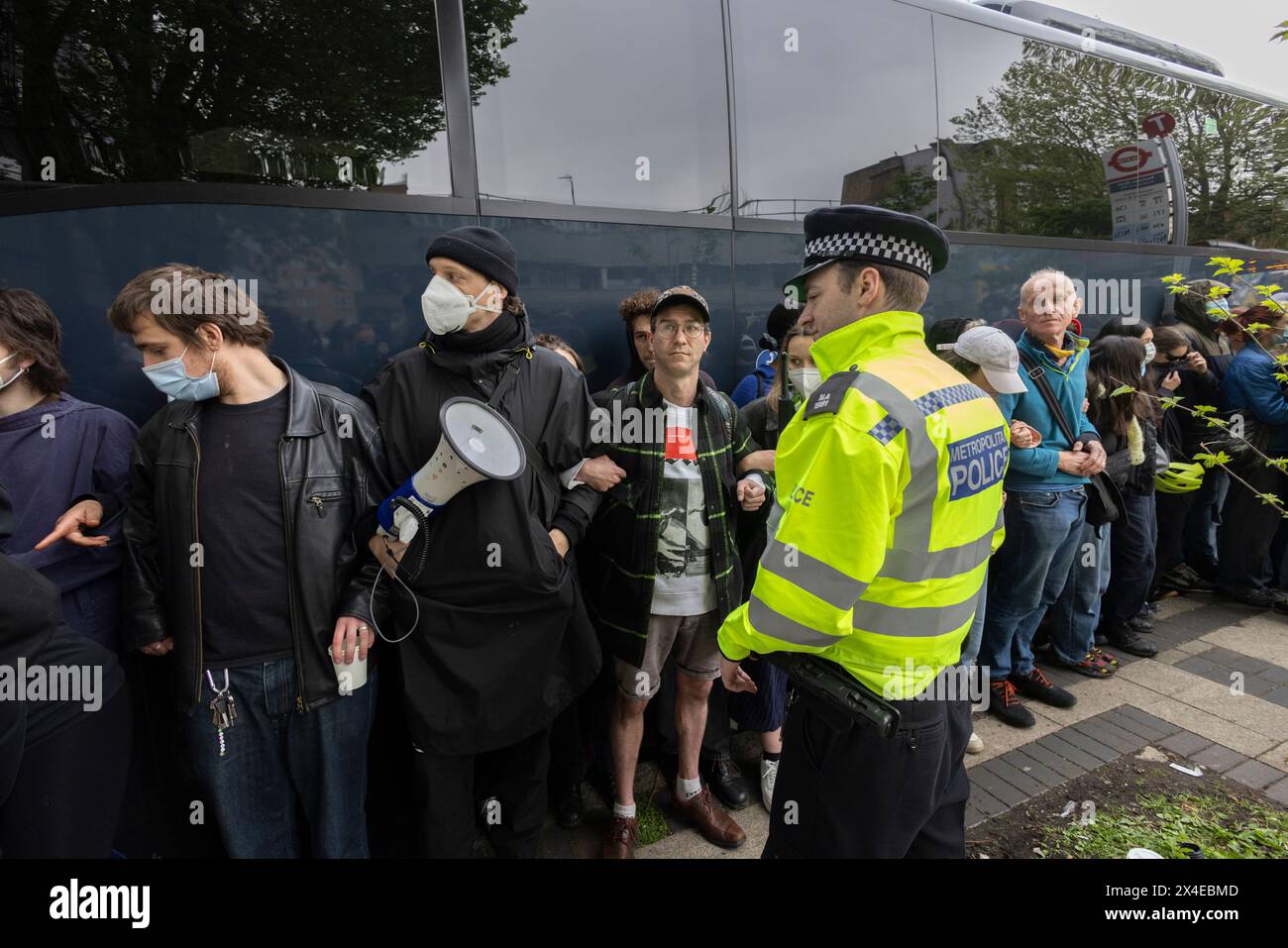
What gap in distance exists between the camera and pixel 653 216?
330 centimetres

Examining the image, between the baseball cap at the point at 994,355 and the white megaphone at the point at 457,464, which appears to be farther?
the baseball cap at the point at 994,355

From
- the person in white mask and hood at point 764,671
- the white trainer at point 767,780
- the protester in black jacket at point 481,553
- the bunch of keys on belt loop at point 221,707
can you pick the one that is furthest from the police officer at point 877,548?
the bunch of keys on belt loop at point 221,707

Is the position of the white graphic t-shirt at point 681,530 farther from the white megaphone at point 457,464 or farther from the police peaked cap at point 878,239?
the police peaked cap at point 878,239

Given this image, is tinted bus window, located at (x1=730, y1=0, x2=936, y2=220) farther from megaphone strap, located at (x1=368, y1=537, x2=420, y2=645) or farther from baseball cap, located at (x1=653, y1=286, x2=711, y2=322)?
megaphone strap, located at (x1=368, y1=537, x2=420, y2=645)

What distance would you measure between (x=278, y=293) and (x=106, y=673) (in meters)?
1.34

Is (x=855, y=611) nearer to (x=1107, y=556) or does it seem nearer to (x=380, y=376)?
(x=380, y=376)

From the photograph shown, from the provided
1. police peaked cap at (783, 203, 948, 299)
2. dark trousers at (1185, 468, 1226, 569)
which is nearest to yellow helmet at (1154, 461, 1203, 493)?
dark trousers at (1185, 468, 1226, 569)

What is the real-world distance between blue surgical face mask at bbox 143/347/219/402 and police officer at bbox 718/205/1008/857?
1.69 meters

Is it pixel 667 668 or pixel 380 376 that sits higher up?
pixel 380 376

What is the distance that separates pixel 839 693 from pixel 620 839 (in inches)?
63.6

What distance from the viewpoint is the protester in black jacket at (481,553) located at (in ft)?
7.09

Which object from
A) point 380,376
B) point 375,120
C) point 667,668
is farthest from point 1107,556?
point 375,120

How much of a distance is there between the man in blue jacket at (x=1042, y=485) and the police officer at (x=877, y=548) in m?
2.14

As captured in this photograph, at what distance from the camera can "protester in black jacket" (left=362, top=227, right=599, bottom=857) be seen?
7.09 ft
